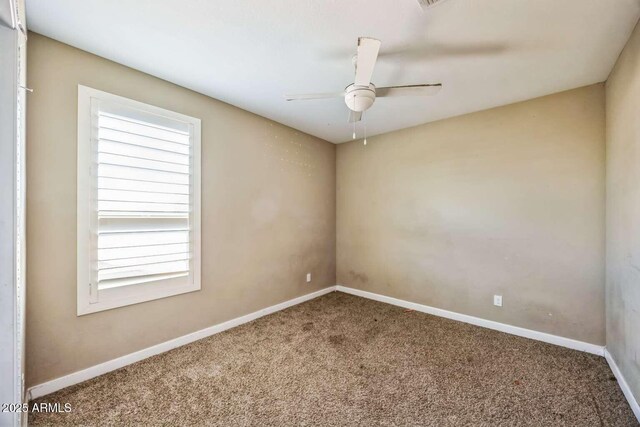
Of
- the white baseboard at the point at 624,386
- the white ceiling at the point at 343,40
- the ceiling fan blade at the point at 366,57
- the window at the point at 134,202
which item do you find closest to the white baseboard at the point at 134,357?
the window at the point at 134,202

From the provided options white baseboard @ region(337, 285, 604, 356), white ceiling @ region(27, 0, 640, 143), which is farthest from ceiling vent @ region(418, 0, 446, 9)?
white baseboard @ region(337, 285, 604, 356)

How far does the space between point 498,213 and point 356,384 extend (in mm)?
2274

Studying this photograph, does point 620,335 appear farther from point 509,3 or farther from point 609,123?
point 509,3

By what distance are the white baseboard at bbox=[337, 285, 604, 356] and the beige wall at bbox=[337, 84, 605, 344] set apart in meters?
0.05

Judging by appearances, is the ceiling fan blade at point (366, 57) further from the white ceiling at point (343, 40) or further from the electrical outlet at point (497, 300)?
the electrical outlet at point (497, 300)

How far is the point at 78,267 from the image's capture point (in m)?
2.03

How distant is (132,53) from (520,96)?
3.45 meters

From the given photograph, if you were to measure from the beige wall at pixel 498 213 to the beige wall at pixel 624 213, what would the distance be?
0.56ft

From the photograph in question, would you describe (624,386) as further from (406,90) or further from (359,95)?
(359,95)

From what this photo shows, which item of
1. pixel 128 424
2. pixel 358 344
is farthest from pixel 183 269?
pixel 358 344

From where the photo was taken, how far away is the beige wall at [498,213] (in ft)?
8.32

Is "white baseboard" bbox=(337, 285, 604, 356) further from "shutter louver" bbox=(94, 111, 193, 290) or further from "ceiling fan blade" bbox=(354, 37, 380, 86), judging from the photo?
"ceiling fan blade" bbox=(354, 37, 380, 86)

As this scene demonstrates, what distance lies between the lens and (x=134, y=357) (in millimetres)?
2316

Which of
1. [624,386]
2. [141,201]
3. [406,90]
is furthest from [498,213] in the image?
[141,201]
